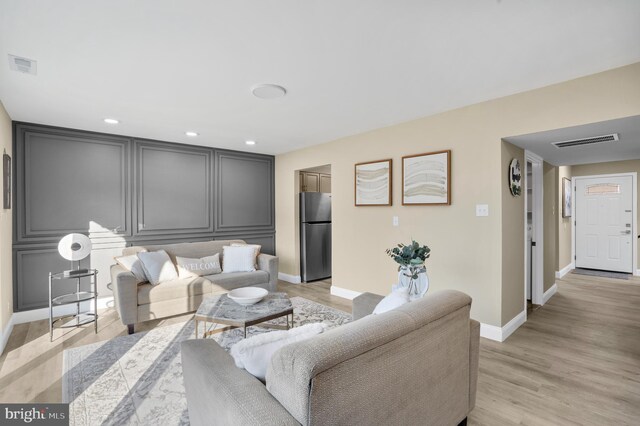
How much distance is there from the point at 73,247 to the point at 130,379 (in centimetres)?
192

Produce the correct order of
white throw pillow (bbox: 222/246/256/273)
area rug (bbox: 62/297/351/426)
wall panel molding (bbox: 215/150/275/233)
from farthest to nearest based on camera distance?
wall panel molding (bbox: 215/150/275/233), white throw pillow (bbox: 222/246/256/273), area rug (bbox: 62/297/351/426)

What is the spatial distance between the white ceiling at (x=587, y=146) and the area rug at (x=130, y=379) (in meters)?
3.36

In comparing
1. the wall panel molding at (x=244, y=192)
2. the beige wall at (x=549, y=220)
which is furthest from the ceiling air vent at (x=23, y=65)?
the beige wall at (x=549, y=220)

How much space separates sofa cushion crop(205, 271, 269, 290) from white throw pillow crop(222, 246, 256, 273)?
103 millimetres

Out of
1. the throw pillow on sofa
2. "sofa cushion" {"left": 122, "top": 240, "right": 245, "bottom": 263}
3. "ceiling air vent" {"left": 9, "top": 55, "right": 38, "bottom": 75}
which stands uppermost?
"ceiling air vent" {"left": 9, "top": 55, "right": 38, "bottom": 75}

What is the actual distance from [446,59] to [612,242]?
627 centimetres

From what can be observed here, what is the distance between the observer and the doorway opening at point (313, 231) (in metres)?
5.50

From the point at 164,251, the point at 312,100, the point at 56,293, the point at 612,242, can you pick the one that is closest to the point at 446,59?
the point at 312,100

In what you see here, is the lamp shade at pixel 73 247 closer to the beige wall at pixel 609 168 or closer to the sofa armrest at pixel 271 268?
the sofa armrest at pixel 271 268

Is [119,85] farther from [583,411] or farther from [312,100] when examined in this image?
[583,411]

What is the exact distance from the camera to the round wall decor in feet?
10.4

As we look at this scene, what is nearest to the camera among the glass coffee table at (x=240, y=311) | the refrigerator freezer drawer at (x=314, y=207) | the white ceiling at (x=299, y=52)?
the white ceiling at (x=299, y=52)

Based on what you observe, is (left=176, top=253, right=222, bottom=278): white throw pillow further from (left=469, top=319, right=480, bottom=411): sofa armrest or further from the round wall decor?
the round wall decor

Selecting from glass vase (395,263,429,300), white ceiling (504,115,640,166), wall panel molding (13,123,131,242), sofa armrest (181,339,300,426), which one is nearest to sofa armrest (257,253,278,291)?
wall panel molding (13,123,131,242)
